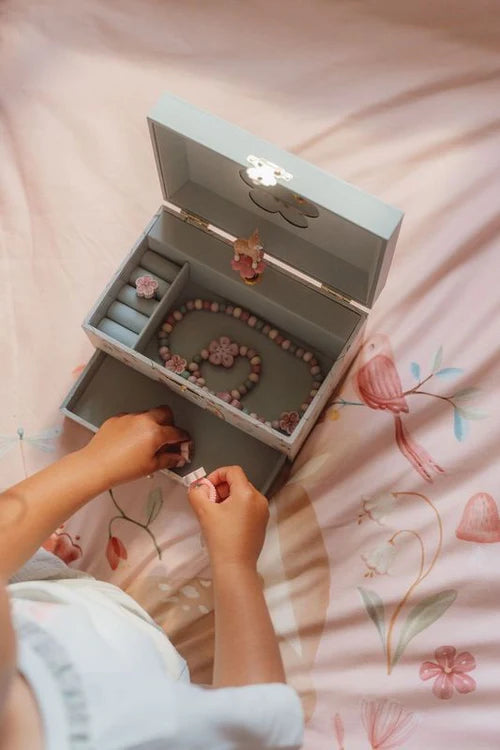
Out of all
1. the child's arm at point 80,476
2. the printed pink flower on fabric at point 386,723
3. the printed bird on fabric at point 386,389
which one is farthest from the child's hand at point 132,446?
the printed pink flower on fabric at point 386,723

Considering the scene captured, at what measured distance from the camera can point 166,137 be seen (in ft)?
2.24

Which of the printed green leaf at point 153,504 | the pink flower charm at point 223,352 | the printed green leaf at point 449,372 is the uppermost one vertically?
the printed green leaf at point 449,372

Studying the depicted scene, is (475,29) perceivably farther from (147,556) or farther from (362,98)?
(147,556)

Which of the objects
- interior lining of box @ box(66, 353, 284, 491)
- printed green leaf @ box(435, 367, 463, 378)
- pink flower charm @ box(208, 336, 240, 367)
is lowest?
interior lining of box @ box(66, 353, 284, 491)

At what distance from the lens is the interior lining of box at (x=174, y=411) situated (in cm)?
85

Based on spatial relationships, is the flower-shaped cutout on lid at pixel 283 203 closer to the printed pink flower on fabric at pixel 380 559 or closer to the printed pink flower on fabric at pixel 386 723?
the printed pink flower on fabric at pixel 380 559

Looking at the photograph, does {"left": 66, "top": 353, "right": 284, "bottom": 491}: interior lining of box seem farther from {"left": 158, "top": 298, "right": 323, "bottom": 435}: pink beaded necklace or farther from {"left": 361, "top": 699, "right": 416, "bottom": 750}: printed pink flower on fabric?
{"left": 361, "top": 699, "right": 416, "bottom": 750}: printed pink flower on fabric

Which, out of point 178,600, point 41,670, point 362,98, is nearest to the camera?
point 41,670

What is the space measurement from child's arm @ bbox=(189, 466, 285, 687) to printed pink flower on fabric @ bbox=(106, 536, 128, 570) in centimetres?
12

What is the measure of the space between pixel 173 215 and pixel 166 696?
19.0 inches

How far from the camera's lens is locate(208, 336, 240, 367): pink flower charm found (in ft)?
2.84

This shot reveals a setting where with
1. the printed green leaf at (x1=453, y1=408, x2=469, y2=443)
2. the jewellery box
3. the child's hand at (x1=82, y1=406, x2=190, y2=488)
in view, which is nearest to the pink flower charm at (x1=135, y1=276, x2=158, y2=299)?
the jewellery box

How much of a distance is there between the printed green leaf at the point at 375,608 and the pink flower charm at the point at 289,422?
0.62ft

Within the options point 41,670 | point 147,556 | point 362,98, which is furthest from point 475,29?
point 41,670
